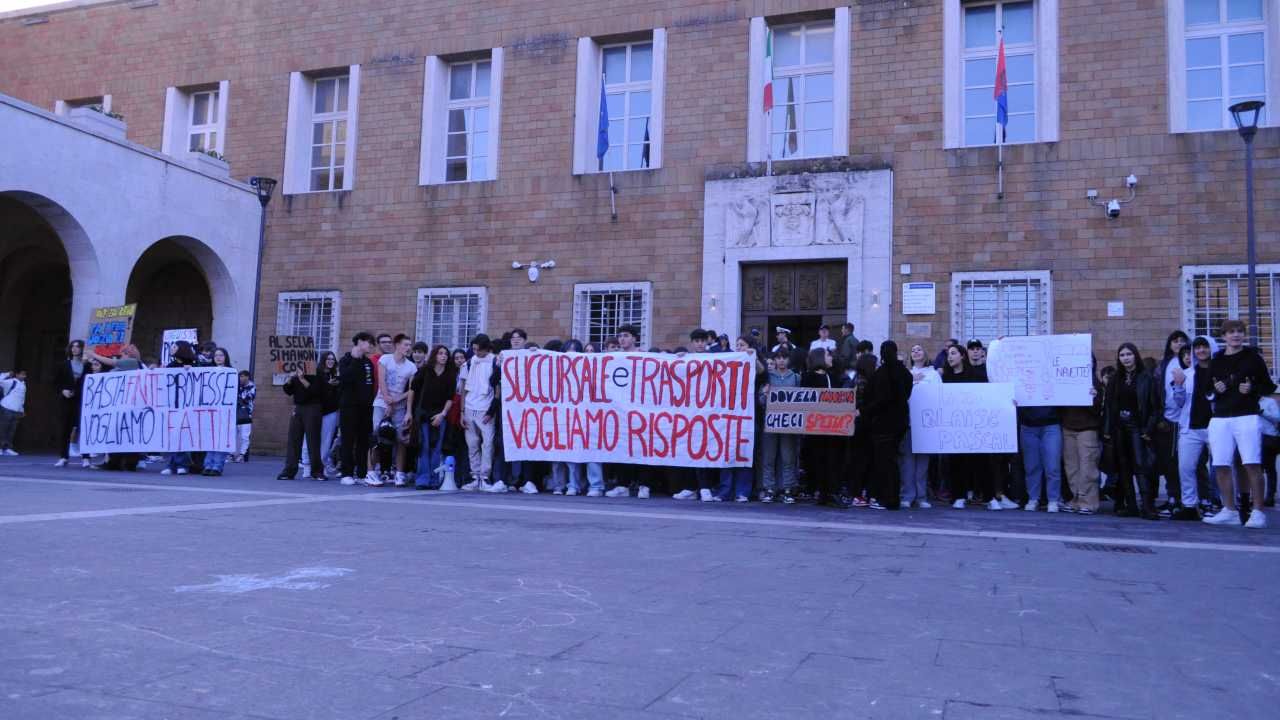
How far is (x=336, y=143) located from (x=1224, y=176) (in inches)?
644

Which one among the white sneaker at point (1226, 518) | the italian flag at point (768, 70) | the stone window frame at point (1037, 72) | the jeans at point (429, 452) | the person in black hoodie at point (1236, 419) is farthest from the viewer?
the italian flag at point (768, 70)

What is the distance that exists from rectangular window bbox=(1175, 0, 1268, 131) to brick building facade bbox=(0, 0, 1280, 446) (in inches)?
1.7

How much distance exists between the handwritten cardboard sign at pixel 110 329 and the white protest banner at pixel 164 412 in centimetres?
219

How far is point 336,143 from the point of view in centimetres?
2039

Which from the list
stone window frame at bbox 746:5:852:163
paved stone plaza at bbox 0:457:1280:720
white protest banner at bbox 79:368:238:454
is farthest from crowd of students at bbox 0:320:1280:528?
stone window frame at bbox 746:5:852:163

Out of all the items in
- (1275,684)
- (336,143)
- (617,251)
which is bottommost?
(1275,684)

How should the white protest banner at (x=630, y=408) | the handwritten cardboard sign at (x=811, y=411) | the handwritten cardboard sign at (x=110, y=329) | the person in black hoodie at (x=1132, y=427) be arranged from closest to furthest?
1. the person in black hoodie at (x=1132, y=427)
2. the handwritten cardboard sign at (x=811, y=411)
3. the white protest banner at (x=630, y=408)
4. the handwritten cardboard sign at (x=110, y=329)

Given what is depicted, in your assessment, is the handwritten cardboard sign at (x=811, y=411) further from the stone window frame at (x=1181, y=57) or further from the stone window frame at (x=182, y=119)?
the stone window frame at (x=182, y=119)

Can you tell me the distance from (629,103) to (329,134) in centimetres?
675

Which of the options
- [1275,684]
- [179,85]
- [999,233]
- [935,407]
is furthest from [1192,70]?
[179,85]

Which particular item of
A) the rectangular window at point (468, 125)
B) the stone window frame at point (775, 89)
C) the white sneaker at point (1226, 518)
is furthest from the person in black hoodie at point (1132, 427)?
the rectangular window at point (468, 125)

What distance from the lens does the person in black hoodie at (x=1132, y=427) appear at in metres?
10.0

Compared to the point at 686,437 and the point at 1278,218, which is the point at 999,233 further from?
the point at 686,437

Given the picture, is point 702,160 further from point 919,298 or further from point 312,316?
point 312,316
